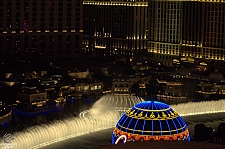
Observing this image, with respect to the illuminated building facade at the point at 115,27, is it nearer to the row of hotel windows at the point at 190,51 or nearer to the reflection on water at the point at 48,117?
the row of hotel windows at the point at 190,51

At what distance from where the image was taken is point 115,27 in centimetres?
6388

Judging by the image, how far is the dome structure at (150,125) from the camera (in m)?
20.7

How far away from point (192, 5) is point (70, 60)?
1321cm

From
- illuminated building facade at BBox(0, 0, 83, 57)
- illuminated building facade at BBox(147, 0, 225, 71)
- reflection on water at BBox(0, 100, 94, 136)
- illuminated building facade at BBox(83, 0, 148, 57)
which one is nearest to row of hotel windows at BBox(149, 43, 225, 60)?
illuminated building facade at BBox(147, 0, 225, 71)

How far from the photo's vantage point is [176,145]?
1291 centimetres

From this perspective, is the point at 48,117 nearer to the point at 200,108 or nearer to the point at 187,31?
the point at 200,108

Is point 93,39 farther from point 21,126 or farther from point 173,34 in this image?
point 21,126

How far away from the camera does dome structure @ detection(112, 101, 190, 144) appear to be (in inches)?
816

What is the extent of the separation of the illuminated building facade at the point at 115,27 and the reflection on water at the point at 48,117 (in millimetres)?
25010

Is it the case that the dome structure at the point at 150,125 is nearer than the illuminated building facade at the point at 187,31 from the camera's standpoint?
Yes

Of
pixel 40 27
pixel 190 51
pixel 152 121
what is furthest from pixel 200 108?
pixel 40 27

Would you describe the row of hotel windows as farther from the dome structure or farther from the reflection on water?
the dome structure

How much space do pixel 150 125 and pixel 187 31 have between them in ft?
120

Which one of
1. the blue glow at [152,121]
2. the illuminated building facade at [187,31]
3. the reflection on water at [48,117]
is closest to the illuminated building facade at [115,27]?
the illuminated building facade at [187,31]
